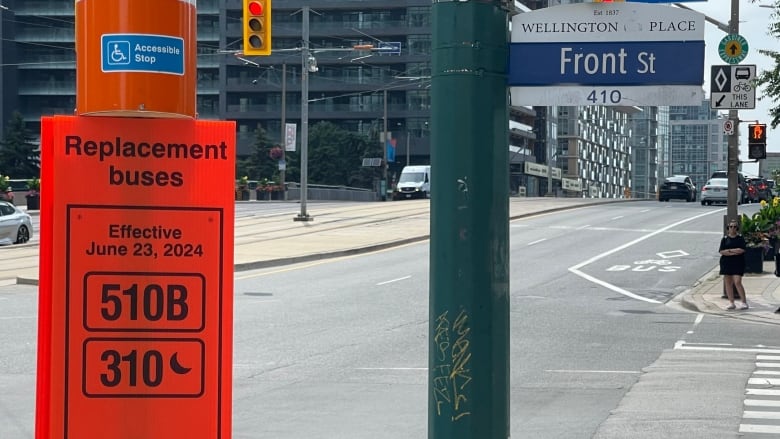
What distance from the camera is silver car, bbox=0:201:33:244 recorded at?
36.4 m

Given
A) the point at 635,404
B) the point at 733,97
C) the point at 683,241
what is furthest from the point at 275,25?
the point at 635,404

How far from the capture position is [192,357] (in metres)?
4.13

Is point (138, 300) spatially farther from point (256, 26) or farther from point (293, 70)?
point (293, 70)

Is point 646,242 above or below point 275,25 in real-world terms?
below

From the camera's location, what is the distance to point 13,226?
3666cm

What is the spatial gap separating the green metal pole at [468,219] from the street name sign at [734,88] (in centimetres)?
2142

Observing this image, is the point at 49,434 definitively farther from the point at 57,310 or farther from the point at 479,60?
the point at 479,60

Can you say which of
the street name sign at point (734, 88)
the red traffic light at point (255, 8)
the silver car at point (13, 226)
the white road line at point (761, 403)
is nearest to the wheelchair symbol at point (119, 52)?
the white road line at point (761, 403)

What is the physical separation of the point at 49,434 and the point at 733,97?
72.5 feet

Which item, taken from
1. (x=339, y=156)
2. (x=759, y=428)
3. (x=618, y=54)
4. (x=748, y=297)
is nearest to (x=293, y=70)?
(x=339, y=156)

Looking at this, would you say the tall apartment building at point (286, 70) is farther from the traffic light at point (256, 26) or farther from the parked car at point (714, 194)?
the traffic light at point (256, 26)

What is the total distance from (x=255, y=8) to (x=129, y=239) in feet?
73.7

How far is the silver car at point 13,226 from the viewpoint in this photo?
119 feet

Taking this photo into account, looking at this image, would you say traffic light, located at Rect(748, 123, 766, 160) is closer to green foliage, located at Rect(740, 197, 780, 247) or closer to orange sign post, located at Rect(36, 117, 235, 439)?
green foliage, located at Rect(740, 197, 780, 247)
